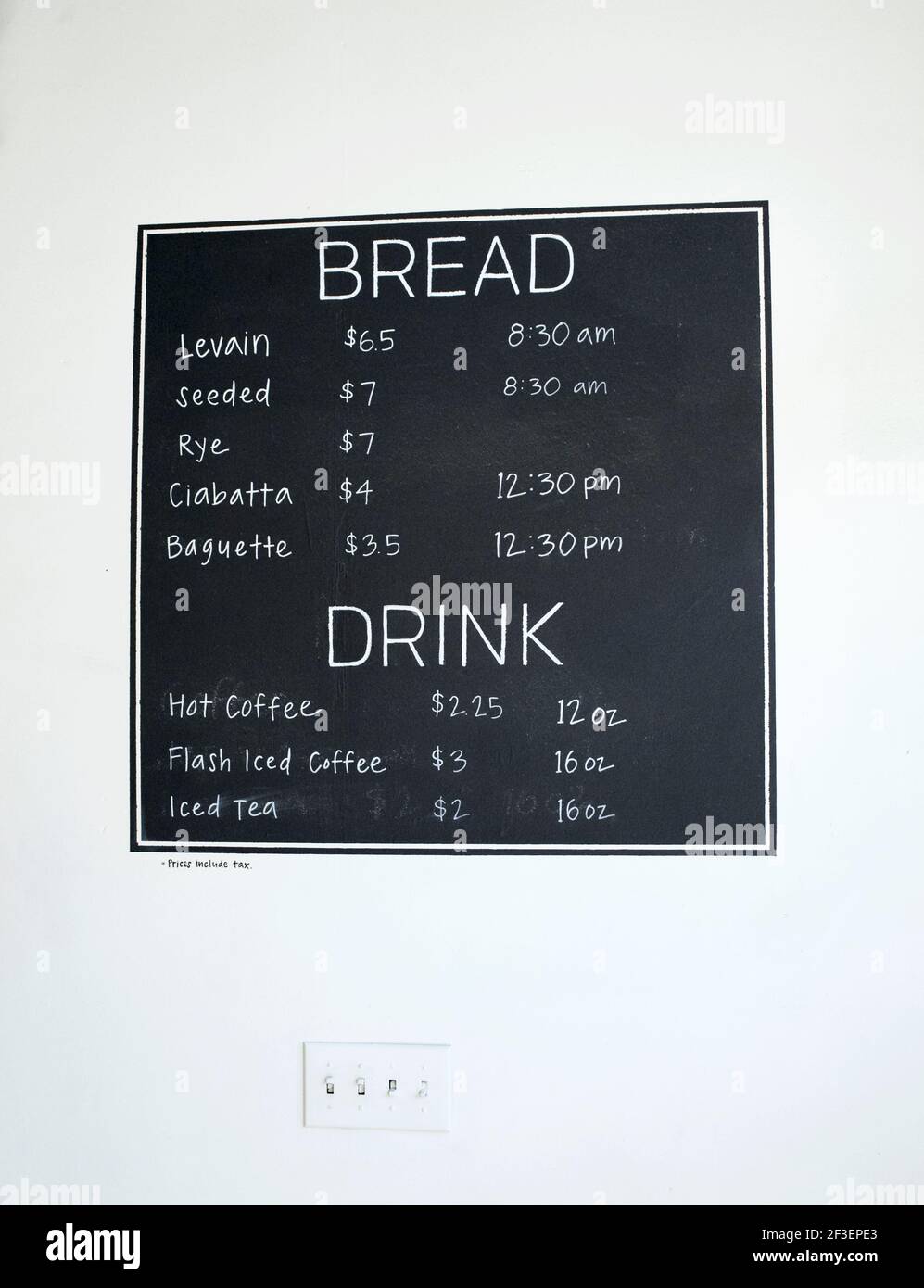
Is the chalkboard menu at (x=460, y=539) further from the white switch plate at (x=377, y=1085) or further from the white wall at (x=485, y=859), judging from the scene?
the white switch plate at (x=377, y=1085)

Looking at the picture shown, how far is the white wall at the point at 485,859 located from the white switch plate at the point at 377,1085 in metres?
0.03

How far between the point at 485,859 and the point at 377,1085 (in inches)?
17.6

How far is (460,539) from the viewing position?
5.39 feet

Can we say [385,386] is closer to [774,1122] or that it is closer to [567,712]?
[567,712]

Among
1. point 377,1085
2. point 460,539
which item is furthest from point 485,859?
point 460,539

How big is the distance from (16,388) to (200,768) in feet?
2.67

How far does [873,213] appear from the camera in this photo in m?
1.63

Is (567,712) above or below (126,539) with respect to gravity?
below

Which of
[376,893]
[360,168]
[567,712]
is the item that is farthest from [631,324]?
[376,893]

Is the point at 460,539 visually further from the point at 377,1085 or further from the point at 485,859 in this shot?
the point at 377,1085

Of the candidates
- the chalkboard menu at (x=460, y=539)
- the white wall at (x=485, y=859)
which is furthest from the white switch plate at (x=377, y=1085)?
the chalkboard menu at (x=460, y=539)

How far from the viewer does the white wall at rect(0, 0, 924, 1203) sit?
5.20ft

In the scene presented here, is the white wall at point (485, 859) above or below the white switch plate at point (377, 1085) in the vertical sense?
above

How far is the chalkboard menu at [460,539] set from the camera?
5.30 ft
